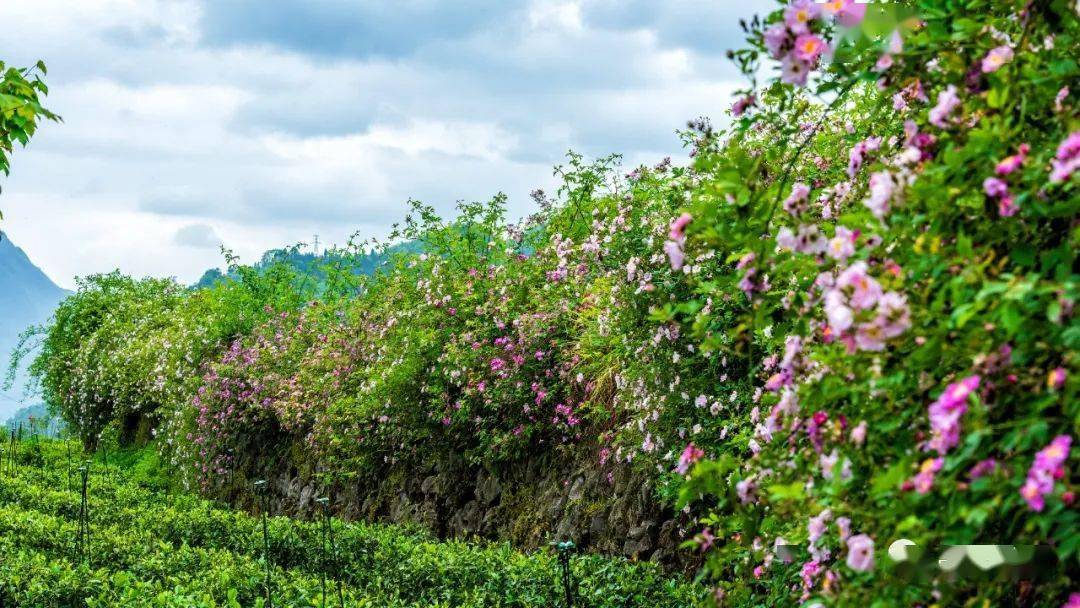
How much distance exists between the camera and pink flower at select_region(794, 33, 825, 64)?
6.89 feet

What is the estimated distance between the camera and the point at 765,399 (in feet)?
8.99

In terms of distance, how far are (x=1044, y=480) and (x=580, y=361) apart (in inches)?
225

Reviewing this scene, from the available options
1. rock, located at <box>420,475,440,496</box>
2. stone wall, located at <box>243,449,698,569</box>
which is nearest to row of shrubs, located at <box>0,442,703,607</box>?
stone wall, located at <box>243,449,698,569</box>

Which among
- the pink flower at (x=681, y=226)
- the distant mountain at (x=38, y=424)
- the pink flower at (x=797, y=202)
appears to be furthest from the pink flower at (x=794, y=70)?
the distant mountain at (x=38, y=424)

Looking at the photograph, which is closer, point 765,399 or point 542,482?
point 765,399

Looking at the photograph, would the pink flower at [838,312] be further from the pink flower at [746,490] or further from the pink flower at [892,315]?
the pink flower at [746,490]

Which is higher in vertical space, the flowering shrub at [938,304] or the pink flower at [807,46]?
the pink flower at [807,46]

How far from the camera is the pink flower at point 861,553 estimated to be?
2004 mm

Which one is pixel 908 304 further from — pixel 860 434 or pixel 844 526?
pixel 844 526

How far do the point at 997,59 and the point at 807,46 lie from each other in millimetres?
407

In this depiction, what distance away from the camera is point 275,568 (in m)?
6.70

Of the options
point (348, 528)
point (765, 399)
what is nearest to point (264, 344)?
point (348, 528)

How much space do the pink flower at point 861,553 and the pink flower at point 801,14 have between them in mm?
1167

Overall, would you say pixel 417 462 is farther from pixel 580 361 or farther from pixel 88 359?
pixel 88 359
